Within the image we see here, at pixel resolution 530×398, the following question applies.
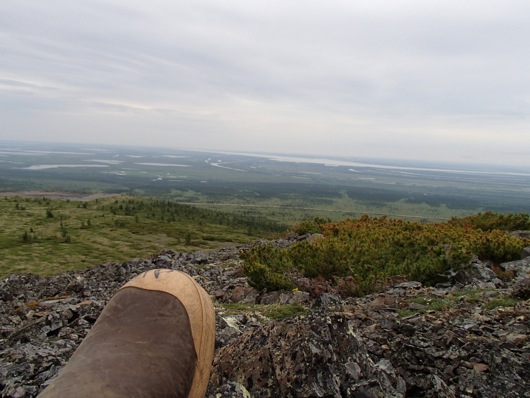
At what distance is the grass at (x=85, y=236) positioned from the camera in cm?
2027

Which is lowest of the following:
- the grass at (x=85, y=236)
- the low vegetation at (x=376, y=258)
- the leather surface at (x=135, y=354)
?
the grass at (x=85, y=236)

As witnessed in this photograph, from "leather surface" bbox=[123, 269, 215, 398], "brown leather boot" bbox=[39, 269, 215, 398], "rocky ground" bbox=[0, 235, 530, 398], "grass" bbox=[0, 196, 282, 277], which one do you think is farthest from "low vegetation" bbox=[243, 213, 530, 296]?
Answer: "grass" bbox=[0, 196, 282, 277]

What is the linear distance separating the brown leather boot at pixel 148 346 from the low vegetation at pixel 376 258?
645 cm

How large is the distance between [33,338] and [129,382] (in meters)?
4.76

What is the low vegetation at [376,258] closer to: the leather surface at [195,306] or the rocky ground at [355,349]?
the rocky ground at [355,349]

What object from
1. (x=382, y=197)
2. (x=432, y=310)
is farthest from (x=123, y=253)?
(x=382, y=197)

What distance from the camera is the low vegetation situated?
8594 mm

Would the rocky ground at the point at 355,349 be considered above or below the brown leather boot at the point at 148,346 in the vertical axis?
below

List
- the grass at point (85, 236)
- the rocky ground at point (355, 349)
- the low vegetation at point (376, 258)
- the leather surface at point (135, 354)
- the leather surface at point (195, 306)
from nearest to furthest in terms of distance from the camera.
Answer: the leather surface at point (135, 354)
the leather surface at point (195, 306)
the rocky ground at point (355, 349)
the low vegetation at point (376, 258)
the grass at point (85, 236)

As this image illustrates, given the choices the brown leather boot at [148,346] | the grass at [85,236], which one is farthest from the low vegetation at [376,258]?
the grass at [85,236]

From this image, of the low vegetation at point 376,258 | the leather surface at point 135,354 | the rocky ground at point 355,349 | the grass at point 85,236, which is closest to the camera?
the leather surface at point 135,354

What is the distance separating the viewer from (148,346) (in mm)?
1849

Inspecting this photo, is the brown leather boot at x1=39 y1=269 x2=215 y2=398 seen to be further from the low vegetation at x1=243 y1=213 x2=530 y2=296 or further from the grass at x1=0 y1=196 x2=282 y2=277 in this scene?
the grass at x1=0 y1=196 x2=282 y2=277

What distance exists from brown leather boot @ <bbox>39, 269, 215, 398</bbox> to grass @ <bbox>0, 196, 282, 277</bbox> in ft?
59.8
